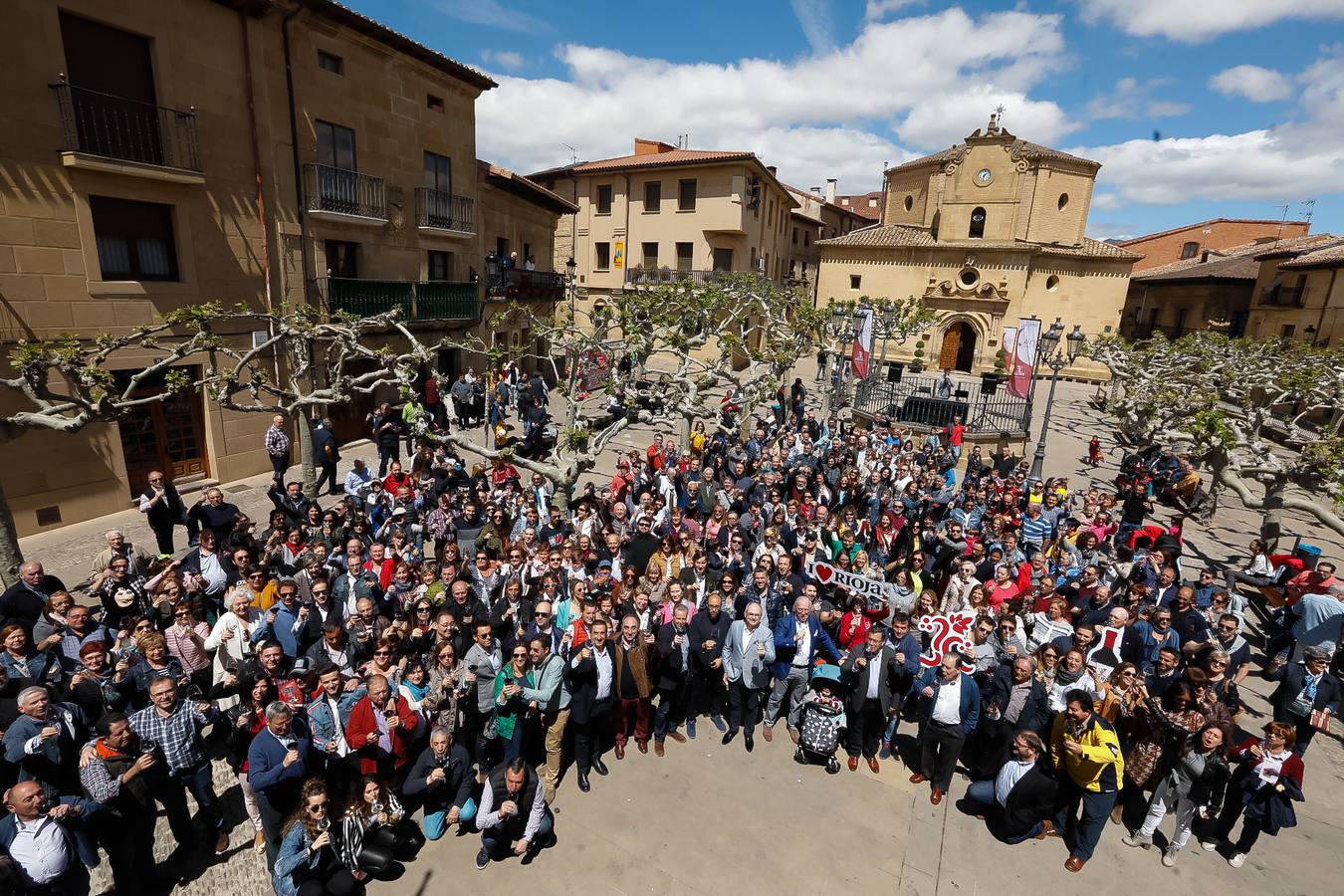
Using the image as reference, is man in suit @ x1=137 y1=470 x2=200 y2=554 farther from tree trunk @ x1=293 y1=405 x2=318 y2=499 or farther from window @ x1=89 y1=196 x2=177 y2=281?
window @ x1=89 y1=196 x2=177 y2=281

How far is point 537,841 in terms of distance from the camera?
571cm

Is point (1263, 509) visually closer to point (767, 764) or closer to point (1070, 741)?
point (1070, 741)

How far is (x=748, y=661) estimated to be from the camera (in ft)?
22.6

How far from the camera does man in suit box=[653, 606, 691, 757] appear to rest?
22.4 feet

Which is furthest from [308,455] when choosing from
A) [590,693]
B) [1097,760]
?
[1097,760]

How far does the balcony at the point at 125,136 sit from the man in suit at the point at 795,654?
552 inches

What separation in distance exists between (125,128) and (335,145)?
517 cm

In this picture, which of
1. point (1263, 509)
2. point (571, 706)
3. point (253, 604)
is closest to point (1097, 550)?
point (1263, 509)

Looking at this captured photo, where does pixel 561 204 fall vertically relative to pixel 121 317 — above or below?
above

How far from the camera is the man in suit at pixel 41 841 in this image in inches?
161

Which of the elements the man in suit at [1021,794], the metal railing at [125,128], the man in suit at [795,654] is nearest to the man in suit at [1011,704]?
the man in suit at [1021,794]

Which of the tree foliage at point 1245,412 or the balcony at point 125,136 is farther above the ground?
the balcony at point 125,136

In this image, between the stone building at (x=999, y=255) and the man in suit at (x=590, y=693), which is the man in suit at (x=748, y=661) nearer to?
the man in suit at (x=590, y=693)

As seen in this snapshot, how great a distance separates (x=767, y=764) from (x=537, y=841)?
8.26 ft
